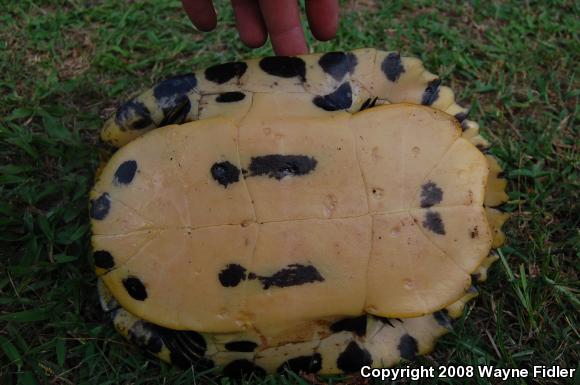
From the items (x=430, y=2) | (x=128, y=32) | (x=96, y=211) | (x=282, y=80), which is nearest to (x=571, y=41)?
(x=430, y=2)

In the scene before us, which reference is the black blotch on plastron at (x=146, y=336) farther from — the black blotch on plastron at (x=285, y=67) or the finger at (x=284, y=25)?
the finger at (x=284, y=25)

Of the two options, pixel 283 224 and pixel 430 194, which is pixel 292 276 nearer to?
pixel 283 224

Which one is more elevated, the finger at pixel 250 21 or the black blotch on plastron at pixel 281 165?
the finger at pixel 250 21

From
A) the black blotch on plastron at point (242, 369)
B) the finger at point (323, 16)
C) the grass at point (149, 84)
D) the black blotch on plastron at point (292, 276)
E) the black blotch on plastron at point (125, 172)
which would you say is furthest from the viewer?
the finger at point (323, 16)

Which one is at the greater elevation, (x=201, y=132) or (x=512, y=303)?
(x=201, y=132)

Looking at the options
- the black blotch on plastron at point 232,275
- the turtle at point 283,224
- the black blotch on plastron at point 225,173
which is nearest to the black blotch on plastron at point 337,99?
the turtle at point 283,224

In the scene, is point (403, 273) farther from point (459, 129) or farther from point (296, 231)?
point (459, 129)

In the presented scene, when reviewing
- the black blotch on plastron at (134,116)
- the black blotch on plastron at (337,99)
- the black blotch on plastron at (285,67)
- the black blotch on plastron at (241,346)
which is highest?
the black blotch on plastron at (285,67)
